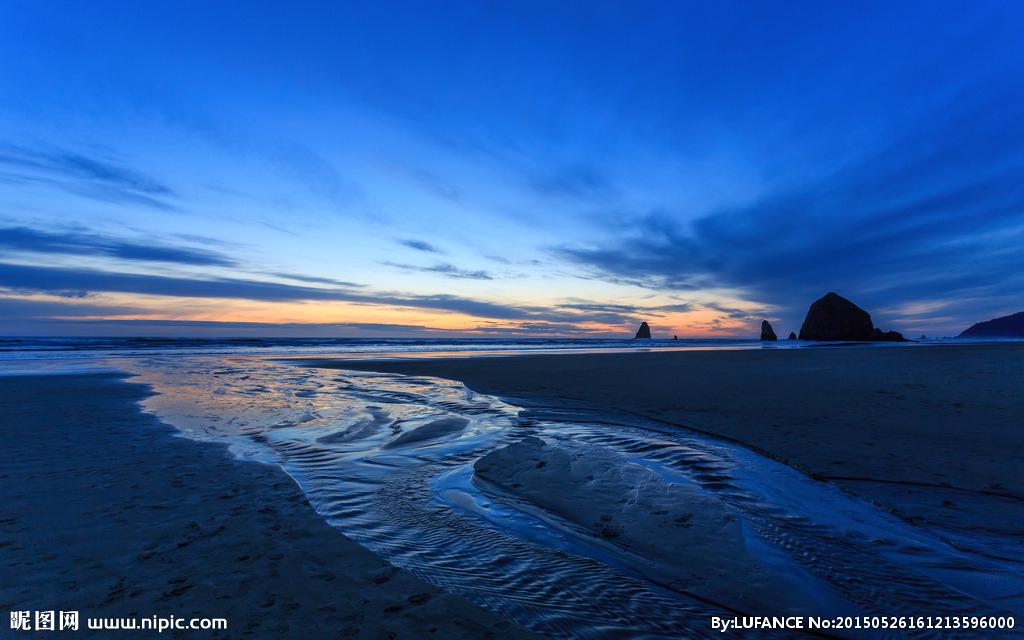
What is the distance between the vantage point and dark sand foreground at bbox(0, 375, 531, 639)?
315 cm

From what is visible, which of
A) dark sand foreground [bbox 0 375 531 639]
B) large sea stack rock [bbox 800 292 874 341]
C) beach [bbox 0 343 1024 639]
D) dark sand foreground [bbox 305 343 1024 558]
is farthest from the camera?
large sea stack rock [bbox 800 292 874 341]

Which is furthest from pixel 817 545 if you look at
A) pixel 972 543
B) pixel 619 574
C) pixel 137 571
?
pixel 137 571

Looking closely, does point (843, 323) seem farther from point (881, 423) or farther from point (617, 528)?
point (617, 528)

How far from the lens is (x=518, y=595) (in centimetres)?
345

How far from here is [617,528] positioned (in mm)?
4781

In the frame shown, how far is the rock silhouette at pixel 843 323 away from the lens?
106 metres

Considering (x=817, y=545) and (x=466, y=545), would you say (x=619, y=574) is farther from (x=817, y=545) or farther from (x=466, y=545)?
(x=817, y=545)

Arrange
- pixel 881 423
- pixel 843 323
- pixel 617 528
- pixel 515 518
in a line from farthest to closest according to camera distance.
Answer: pixel 843 323
pixel 881 423
pixel 515 518
pixel 617 528

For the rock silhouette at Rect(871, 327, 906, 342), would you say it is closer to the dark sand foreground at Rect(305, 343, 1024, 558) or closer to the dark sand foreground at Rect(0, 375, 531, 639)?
the dark sand foreground at Rect(305, 343, 1024, 558)

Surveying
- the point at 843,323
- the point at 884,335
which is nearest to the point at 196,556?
the point at 843,323

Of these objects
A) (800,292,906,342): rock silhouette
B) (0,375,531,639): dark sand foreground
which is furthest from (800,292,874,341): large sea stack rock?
(0,375,531,639): dark sand foreground

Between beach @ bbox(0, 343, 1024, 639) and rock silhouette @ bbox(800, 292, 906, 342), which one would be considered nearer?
beach @ bbox(0, 343, 1024, 639)

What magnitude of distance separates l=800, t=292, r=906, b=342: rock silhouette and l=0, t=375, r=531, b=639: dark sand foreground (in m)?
131

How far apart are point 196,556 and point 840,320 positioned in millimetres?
133228
